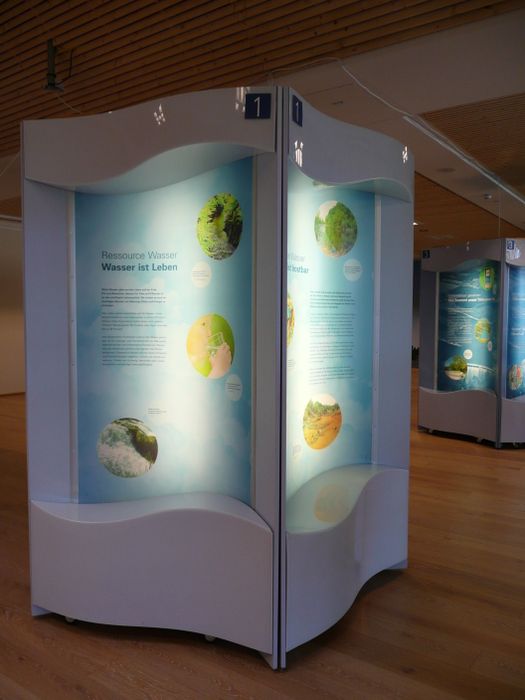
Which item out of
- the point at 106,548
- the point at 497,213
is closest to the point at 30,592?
the point at 106,548

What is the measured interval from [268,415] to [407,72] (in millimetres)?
3951

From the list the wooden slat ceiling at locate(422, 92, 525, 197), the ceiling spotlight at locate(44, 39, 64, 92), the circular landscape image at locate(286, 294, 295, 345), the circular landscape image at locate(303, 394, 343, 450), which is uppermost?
the ceiling spotlight at locate(44, 39, 64, 92)

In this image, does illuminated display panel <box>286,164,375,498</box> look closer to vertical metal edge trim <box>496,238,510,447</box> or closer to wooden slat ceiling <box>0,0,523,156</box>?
wooden slat ceiling <box>0,0,523,156</box>

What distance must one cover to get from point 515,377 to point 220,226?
6.12 metres

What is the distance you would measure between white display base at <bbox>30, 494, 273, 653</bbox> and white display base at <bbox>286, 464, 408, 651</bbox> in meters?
0.16

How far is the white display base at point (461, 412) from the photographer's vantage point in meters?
7.89

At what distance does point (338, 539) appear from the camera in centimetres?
Result: 298

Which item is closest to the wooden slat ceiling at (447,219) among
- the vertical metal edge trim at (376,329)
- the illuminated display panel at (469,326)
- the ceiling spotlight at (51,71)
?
the illuminated display panel at (469,326)

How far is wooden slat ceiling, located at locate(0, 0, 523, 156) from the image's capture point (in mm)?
4512

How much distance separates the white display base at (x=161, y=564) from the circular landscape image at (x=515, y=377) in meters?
5.97

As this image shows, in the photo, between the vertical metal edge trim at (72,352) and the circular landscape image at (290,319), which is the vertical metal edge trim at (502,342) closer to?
the circular landscape image at (290,319)

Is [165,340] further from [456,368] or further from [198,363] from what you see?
[456,368]

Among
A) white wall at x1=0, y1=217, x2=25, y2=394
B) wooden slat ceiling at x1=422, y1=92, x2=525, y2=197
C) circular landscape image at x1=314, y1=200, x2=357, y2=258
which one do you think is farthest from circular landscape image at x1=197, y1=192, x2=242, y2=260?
white wall at x1=0, y1=217, x2=25, y2=394

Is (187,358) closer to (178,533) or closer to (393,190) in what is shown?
(178,533)
